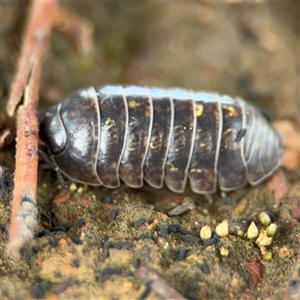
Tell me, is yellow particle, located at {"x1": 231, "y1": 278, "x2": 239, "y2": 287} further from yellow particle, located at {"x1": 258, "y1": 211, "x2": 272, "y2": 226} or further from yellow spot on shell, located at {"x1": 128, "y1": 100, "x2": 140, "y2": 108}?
yellow spot on shell, located at {"x1": 128, "y1": 100, "x2": 140, "y2": 108}

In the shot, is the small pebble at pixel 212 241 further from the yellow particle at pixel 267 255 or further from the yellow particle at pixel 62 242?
the yellow particle at pixel 62 242

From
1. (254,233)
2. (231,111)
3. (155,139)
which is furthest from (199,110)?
(254,233)

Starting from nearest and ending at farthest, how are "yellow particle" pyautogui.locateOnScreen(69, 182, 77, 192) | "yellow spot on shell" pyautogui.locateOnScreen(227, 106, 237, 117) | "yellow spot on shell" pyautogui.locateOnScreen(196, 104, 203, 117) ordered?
1. "yellow particle" pyautogui.locateOnScreen(69, 182, 77, 192)
2. "yellow spot on shell" pyautogui.locateOnScreen(196, 104, 203, 117)
3. "yellow spot on shell" pyautogui.locateOnScreen(227, 106, 237, 117)

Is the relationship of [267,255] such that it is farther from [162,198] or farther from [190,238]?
[162,198]

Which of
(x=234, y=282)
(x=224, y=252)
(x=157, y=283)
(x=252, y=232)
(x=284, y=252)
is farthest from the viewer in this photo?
(x=252, y=232)

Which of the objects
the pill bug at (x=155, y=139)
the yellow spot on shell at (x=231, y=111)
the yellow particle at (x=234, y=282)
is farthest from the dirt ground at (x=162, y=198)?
the yellow spot on shell at (x=231, y=111)

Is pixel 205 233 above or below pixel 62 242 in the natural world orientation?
above

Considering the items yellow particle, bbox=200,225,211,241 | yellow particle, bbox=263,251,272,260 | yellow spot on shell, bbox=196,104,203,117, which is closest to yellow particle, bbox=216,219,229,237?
yellow particle, bbox=200,225,211,241

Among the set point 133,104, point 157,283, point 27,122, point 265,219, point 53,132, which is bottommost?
point 157,283
